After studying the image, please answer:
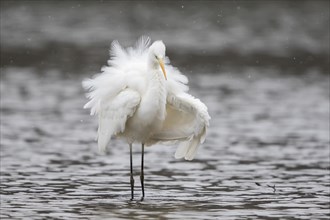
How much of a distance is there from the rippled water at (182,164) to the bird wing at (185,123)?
640 millimetres

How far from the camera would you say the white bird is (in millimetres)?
12930

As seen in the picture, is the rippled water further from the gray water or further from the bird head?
the bird head

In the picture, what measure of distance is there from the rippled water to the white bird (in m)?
0.78

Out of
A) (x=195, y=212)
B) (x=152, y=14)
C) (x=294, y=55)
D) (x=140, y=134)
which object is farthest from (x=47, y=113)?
(x=152, y=14)

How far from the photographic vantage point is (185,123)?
44.3 feet

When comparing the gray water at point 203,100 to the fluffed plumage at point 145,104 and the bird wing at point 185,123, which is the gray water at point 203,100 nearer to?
the bird wing at point 185,123

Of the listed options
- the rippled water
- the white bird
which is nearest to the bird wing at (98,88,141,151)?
the white bird

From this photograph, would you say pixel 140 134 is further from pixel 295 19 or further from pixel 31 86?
pixel 295 19

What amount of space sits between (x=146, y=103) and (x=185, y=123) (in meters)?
0.79

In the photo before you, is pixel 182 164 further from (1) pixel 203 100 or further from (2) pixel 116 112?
(1) pixel 203 100

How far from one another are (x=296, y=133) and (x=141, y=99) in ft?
21.2

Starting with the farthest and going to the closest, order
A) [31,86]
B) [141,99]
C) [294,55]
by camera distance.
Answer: [294,55]
[31,86]
[141,99]

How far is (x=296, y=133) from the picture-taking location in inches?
746

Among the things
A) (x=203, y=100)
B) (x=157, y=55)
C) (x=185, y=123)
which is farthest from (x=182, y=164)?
(x=203, y=100)
